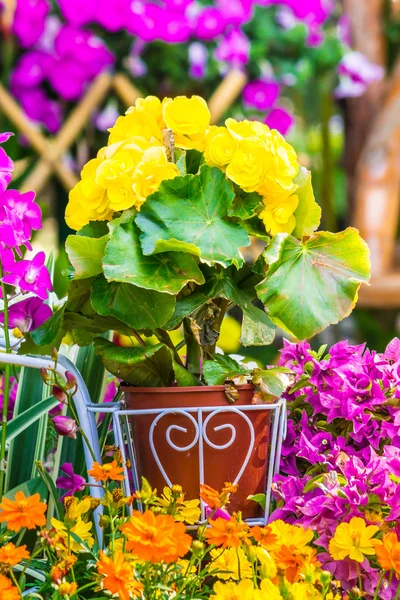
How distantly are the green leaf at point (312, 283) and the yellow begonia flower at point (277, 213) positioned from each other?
1.3 inches

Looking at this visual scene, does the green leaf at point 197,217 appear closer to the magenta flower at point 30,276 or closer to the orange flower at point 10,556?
the magenta flower at point 30,276

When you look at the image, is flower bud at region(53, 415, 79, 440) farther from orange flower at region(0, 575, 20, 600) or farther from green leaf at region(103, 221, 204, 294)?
orange flower at region(0, 575, 20, 600)

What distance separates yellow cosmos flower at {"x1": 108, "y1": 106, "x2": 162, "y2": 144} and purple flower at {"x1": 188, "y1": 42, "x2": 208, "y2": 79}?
1.78m

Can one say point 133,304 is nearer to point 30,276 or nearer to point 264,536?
point 30,276

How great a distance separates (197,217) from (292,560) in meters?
0.40

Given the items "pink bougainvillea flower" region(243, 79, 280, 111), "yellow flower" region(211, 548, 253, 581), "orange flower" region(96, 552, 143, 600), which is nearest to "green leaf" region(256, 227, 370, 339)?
"yellow flower" region(211, 548, 253, 581)

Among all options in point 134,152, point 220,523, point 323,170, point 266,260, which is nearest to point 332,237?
point 266,260

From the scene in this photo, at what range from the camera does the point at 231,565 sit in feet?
2.78

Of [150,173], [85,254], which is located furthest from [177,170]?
[85,254]

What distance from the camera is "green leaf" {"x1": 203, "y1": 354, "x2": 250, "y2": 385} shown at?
1.00 meters

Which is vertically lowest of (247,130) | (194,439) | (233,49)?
(194,439)

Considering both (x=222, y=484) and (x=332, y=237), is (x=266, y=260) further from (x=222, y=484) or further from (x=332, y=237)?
(x=222, y=484)

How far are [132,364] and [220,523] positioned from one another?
0.92ft

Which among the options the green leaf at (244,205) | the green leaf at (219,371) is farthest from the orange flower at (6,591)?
the green leaf at (244,205)
